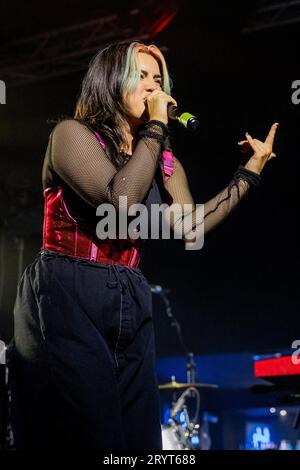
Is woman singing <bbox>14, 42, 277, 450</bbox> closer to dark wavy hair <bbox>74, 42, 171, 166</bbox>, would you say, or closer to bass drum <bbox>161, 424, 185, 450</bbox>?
dark wavy hair <bbox>74, 42, 171, 166</bbox>

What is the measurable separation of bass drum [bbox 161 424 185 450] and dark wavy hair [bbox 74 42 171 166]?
360 cm

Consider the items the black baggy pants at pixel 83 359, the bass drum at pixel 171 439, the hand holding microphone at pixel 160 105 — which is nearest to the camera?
the black baggy pants at pixel 83 359

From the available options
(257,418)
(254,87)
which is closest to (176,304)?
(254,87)

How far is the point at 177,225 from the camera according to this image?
66.7 inches

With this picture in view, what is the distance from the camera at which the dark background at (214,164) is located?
479 cm

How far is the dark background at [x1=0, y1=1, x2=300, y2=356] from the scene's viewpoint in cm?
479

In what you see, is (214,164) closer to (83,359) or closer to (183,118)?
(183,118)

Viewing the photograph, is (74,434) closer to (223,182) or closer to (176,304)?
(223,182)

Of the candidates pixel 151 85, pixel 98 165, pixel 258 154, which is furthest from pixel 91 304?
pixel 258 154

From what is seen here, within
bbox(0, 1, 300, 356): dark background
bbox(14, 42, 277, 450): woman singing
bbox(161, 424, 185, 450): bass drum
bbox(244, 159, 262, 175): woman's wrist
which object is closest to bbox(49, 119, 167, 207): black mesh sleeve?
bbox(14, 42, 277, 450): woman singing

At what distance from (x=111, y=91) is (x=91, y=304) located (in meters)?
0.61

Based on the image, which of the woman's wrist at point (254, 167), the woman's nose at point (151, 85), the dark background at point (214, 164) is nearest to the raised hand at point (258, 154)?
the woman's wrist at point (254, 167)

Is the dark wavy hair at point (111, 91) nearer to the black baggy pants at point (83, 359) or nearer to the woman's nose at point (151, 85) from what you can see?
the woman's nose at point (151, 85)
